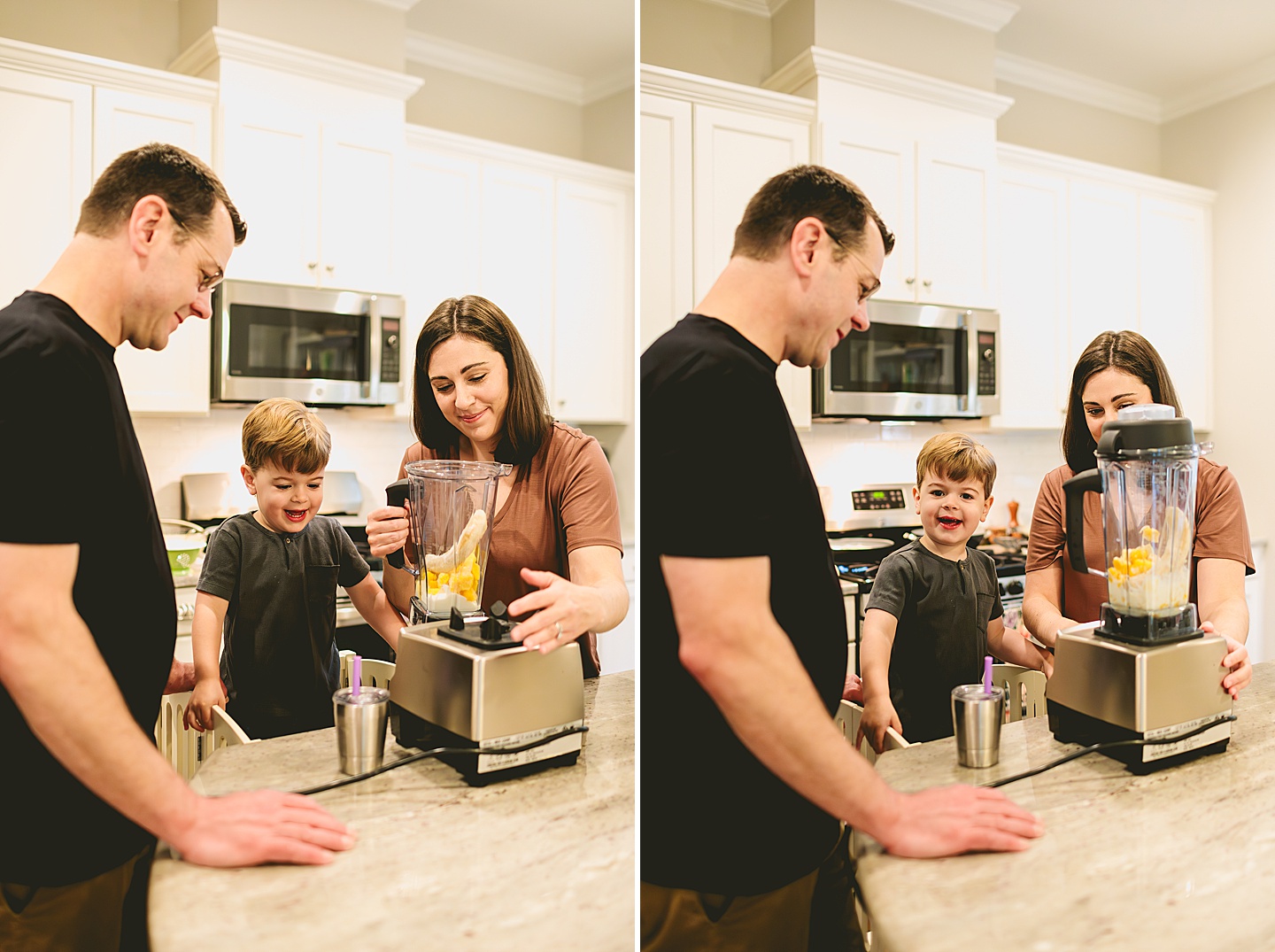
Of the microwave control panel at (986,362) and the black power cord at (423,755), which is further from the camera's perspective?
the microwave control panel at (986,362)

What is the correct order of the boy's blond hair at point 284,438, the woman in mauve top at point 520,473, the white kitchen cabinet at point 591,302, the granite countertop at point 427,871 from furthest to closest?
the white kitchen cabinet at point 591,302 < the woman in mauve top at point 520,473 < the boy's blond hair at point 284,438 < the granite countertop at point 427,871

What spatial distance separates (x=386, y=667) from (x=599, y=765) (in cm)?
28

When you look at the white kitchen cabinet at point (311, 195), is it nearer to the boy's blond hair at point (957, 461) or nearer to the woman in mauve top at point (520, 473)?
the woman in mauve top at point (520, 473)

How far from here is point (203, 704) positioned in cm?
93

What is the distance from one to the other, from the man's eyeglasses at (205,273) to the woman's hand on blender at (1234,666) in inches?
48.1

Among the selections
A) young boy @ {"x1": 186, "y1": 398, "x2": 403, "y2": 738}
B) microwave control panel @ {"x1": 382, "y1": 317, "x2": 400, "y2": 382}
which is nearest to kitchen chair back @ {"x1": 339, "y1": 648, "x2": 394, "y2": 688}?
young boy @ {"x1": 186, "y1": 398, "x2": 403, "y2": 738}

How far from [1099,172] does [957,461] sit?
488mm

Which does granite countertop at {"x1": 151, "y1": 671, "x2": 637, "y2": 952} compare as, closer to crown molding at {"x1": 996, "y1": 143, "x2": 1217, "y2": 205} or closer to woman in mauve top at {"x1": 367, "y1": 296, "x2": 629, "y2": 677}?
woman in mauve top at {"x1": 367, "y1": 296, "x2": 629, "y2": 677}

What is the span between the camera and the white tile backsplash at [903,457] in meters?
1.01

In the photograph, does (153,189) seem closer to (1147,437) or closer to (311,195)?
(311,195)

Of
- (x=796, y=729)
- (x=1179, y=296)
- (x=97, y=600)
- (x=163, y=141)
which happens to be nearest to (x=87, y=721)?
(x=97, y=600)

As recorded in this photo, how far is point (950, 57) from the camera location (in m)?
1.10

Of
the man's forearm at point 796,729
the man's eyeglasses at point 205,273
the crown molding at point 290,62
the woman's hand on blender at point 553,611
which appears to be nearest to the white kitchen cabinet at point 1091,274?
the man's forearm at point 796,729

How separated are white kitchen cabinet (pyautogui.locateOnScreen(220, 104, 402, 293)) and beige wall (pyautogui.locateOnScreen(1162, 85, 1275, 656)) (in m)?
1.09
